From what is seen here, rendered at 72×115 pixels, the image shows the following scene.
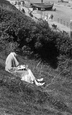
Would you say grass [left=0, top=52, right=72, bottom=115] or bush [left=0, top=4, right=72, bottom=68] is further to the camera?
bush [left=0, top=4, right=72, bottom=68]

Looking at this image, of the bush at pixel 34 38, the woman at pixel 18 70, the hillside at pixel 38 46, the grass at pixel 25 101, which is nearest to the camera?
the grass at pixel 25 101

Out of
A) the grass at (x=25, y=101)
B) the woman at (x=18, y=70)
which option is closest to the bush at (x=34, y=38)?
the woman at (x=18, y=70)

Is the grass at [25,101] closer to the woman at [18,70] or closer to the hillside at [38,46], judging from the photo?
the woman at [18,70]

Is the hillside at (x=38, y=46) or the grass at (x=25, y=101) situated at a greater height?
the grass at (x=25, y=101)

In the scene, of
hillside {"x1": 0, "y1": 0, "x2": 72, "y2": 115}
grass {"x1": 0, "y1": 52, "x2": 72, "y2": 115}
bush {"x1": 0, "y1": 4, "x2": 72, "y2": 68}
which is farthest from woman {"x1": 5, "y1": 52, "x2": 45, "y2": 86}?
bush {"x1": 0, "y1": 4, "x2": 72, "y2": 68}

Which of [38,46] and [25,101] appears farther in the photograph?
[38,46]

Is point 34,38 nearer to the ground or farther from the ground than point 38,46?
farther from the ground

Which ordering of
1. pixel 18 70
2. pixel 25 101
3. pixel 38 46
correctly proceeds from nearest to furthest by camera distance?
1. pixel 25 101
2. pixel 18 70
3. pixel 38 46

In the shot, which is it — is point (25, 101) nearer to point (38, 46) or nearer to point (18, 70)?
point (18, 70)

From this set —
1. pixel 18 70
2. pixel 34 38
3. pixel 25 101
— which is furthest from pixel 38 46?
pixel 25 101

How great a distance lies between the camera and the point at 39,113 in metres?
4.93

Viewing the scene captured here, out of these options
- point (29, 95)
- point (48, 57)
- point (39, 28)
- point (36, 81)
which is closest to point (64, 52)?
point (48, 57)

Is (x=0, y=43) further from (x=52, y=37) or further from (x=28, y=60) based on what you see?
(x=52, y=37)

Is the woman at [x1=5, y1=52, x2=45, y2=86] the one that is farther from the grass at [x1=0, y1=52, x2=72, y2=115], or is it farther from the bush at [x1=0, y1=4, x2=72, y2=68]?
the bush at [x1=0, y1=4, x2=72, y2=68]
